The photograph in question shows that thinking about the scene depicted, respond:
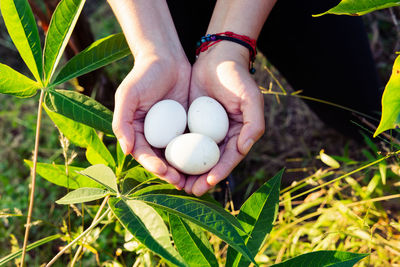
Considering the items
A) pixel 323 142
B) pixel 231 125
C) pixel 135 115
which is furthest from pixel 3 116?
pixel 323 142

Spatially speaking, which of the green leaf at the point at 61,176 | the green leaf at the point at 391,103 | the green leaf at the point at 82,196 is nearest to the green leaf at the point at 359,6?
the green leaf at the point at 391,103

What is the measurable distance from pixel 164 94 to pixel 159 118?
123 millimetres

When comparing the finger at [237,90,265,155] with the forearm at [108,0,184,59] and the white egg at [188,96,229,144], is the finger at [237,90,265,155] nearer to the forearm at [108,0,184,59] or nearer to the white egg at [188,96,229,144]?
the white egg at [188,96,229,144]

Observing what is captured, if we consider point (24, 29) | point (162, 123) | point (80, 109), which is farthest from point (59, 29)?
point (162, 123)

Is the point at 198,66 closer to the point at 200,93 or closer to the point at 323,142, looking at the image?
the point at 200,93

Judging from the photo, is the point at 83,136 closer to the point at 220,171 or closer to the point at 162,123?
the point at 162,123

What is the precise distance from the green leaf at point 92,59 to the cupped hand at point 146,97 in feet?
0.25

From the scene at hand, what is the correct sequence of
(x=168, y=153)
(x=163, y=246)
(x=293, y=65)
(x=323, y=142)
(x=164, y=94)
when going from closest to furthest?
(x=163, y=246) < (x=168, y=153) < (x=164, y=94) < (x=293, y=65) < (x=323, y=142)

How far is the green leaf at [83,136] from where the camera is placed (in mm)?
1027

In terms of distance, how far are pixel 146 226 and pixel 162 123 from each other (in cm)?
45

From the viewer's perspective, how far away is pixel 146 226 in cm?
71

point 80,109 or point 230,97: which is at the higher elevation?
point 80,109

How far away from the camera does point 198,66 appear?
1231 millimetres

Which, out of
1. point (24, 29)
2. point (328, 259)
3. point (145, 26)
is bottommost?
point (328, 259)
